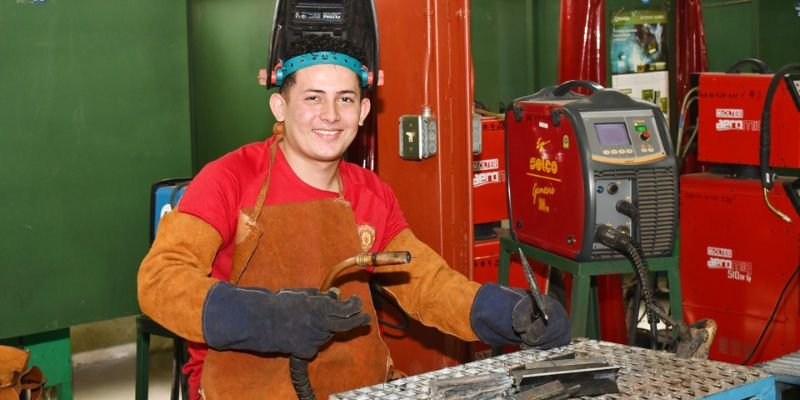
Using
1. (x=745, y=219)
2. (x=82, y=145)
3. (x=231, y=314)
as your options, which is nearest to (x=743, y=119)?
(x=745, y=219)

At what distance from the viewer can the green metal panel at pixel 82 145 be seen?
3.79 meters

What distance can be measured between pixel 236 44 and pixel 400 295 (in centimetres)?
327

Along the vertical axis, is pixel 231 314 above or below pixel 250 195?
below

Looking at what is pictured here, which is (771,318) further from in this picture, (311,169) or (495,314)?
(311,169)

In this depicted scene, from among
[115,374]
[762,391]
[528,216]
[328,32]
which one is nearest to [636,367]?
[762,391]

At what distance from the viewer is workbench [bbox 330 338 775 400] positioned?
1.74m

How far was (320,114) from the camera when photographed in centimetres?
236

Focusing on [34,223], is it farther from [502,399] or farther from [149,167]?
[502,399]

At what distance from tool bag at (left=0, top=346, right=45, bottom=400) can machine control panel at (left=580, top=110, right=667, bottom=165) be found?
1.81 meters

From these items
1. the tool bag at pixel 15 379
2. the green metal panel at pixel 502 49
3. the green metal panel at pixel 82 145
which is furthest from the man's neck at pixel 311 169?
the green metal panel at pixel 502 49

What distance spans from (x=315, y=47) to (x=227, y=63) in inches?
125

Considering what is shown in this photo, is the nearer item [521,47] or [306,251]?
[306,251]

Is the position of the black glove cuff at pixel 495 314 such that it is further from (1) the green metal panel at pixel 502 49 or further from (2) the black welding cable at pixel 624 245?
(1) the green metal panel at pixel 502 49

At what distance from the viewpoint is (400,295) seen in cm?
246
